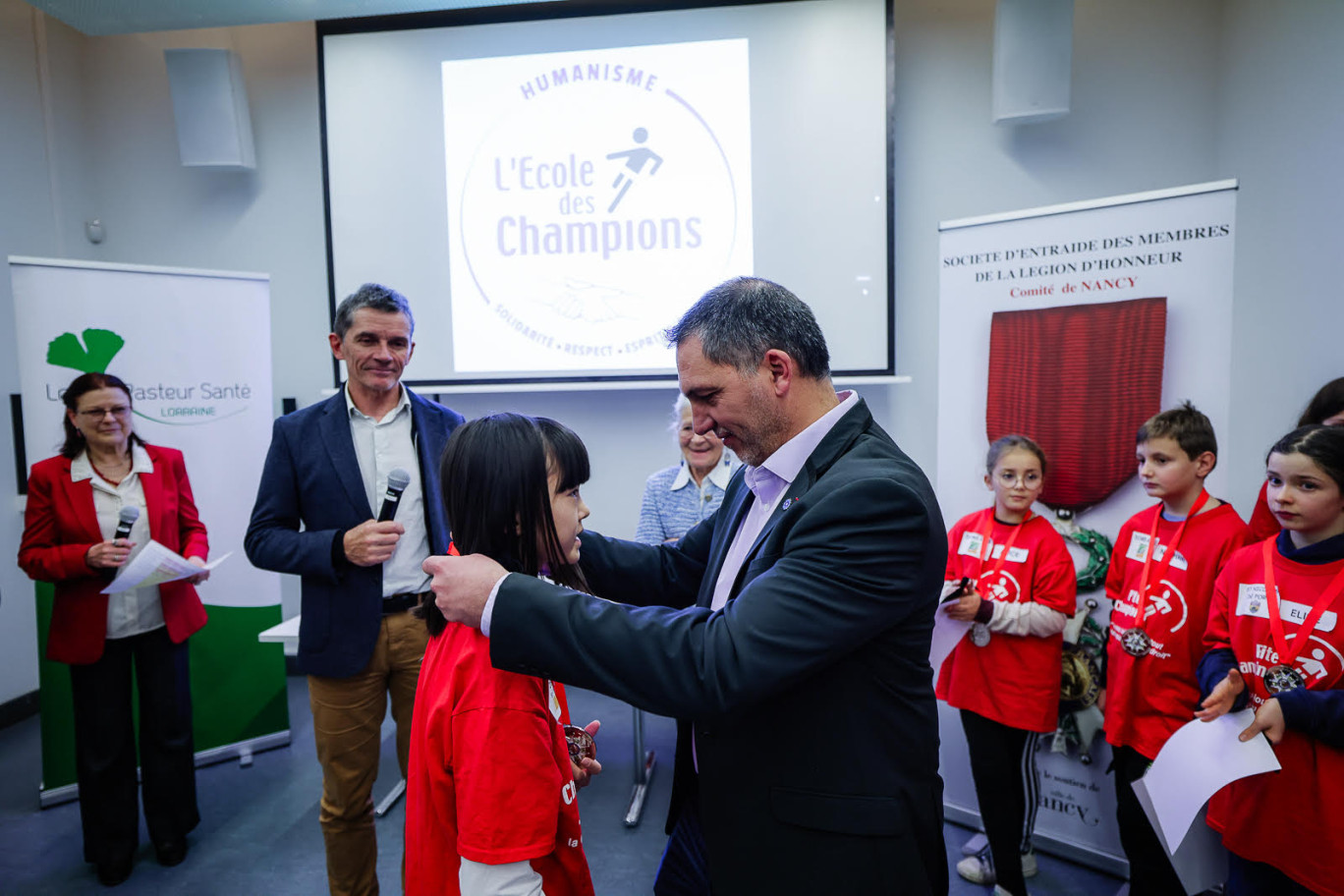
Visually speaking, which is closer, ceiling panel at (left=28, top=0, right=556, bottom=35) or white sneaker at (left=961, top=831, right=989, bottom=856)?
white sneaker at (left=961, top=831, right=989, bottom=856)

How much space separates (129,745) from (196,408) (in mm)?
1480

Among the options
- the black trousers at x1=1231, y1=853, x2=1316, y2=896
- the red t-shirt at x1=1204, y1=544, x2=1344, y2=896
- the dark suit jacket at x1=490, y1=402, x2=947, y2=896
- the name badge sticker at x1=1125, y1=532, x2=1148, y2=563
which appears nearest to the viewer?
the dark suit jacket at x1=490, y1=402, x2=947, y2=896

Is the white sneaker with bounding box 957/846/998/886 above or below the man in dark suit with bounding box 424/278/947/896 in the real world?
below

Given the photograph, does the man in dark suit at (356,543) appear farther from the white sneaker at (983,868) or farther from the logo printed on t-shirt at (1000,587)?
the white sneaker at (983,868)

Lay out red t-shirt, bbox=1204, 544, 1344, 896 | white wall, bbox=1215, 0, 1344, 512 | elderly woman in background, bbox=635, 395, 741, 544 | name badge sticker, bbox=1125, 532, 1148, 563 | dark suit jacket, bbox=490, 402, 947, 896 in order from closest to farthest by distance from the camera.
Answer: dark suit jacket, bbox=490, 402, 947, 896
red t-shirt, bbox=1204, 544, 1344, 896
name badge sticker, bbox=1125, 532, 1148, 563
white wall, bbox=1215, 0, 1344, 512
elderly woman in background, bbox=635, 395, 741, 544

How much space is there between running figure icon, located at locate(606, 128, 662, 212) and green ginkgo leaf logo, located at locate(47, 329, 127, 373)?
2.50 meters

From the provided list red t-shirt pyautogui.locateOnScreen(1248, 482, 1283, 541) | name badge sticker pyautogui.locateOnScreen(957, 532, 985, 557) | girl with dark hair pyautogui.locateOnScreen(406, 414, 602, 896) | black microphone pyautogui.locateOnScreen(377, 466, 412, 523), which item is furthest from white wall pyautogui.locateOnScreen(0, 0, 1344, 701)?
girl with dark hair pyautogui.locateOnScreen(406, 414, 602, 896)

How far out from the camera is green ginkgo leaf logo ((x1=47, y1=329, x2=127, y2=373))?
10.0 ft

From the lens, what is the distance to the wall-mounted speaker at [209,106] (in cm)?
409

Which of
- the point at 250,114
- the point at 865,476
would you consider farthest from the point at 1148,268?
the point at 250,114

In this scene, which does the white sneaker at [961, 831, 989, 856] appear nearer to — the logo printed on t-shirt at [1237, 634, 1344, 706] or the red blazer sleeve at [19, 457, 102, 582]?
the logo printed on t-shirt at [1237, 634, 1344, 706]

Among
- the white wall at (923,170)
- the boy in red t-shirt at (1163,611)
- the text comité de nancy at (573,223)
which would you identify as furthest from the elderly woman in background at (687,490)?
the boy in red t-shirt at (1163,611)

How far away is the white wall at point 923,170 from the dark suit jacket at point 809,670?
297cm

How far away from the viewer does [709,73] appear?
12.8 ft
